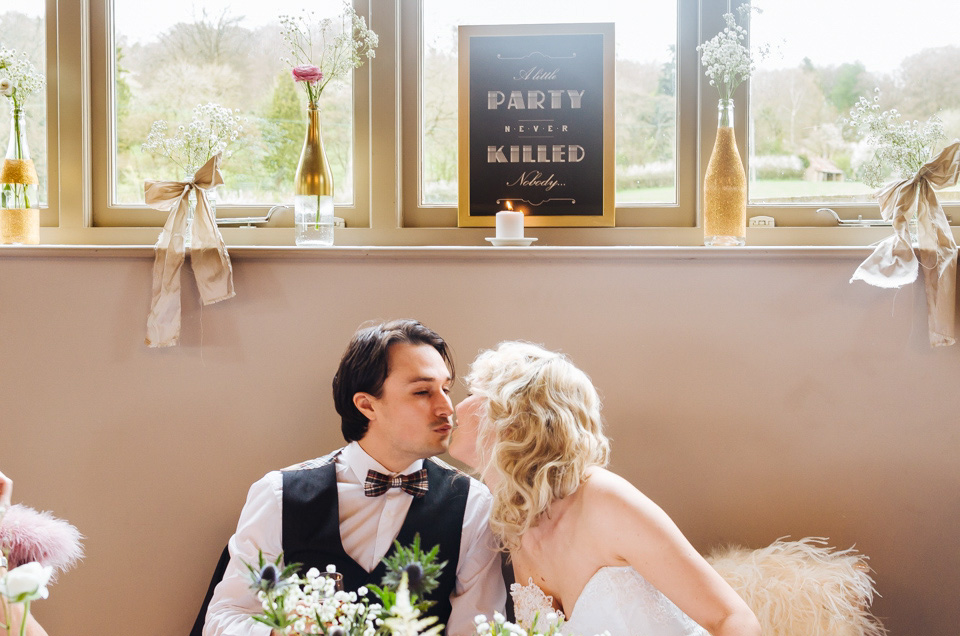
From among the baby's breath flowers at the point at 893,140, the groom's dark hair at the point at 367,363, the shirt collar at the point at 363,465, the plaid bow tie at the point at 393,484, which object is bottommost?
the plaid bow tie at the point at 393,484

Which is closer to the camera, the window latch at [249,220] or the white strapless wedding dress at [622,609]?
the white strapless wedding dress at [622,609]

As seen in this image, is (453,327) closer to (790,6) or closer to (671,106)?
(671,106)

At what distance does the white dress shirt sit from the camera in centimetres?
154

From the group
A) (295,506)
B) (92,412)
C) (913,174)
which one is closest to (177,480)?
(92,412)

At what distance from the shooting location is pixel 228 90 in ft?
7.27

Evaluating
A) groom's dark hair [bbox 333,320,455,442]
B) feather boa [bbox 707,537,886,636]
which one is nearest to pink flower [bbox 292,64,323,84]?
groom's dark hair [bbox 333,320,455,442]

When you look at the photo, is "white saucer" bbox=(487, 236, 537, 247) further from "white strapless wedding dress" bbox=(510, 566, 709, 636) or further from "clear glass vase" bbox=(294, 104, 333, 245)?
"white strapless wedding dress" bbox=(510, 566, 709, 636)

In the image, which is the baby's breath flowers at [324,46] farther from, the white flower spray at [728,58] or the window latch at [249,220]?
the white flower spray at [728,58]

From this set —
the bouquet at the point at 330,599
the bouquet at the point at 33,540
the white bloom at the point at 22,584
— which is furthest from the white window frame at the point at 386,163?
the white bloom at the point at 22,584

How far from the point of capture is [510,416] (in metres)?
1.46

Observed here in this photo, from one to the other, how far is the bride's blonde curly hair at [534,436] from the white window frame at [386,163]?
689mm

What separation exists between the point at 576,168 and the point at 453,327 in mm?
589

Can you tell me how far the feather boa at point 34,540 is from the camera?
54.1 inches

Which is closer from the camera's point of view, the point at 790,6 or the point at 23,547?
the point at 23,547
